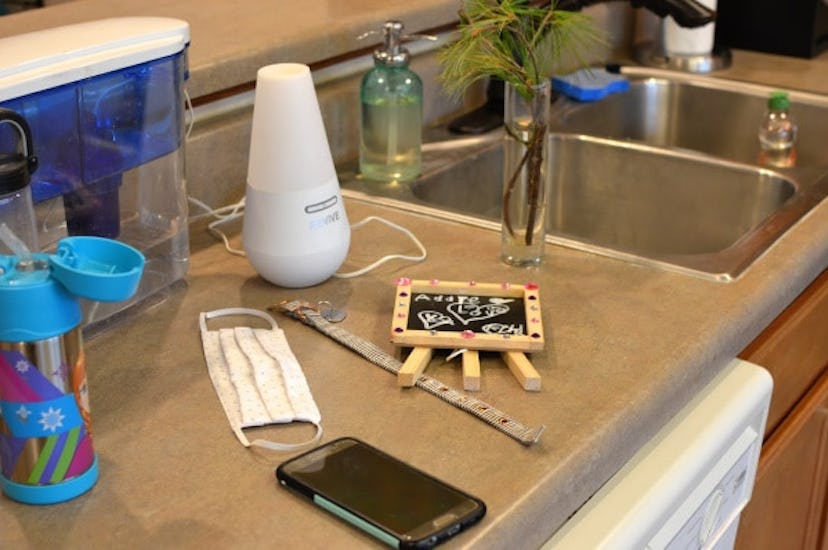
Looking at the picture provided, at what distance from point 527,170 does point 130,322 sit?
0.43 metres

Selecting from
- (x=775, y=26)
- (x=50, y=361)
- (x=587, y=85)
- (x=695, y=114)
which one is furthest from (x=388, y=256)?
(x=775, y=26)

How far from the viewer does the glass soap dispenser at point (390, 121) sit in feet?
4.71

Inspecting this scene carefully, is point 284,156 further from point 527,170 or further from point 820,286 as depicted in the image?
point 820,286

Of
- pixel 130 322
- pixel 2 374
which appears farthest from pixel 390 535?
pixel 130 322

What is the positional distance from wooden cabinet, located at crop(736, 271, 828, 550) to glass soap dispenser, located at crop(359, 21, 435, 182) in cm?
51

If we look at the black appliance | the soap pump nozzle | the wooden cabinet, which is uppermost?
the soap pump nozzle

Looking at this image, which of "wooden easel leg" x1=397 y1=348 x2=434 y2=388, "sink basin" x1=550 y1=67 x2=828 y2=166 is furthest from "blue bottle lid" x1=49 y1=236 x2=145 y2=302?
"sink basin" x1=550 y1=67 x2=828 y2=166

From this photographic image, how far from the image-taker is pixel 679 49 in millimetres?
1953

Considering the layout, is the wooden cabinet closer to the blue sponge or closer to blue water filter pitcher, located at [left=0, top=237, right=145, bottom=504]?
the blue sponge

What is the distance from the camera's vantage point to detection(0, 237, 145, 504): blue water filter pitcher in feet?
2.46

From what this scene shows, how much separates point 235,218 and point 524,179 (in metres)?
0.35

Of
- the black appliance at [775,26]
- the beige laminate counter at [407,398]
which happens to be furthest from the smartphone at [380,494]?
the black appliance at [775,26]

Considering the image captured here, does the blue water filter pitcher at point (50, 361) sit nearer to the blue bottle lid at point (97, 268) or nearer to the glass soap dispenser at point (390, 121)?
the blue bottle lid at point (97, 268)

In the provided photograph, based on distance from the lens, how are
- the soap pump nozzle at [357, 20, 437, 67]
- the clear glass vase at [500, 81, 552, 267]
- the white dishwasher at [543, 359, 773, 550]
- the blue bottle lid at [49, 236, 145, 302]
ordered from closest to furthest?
the blue bottle lid at [49, 236, 145, 302], the white dishwasher at [543, 359, 773, 550], the clear glass vase at [500, 81, 552, 267], the soap pump nozzle at [357, 20, 437, 67]
